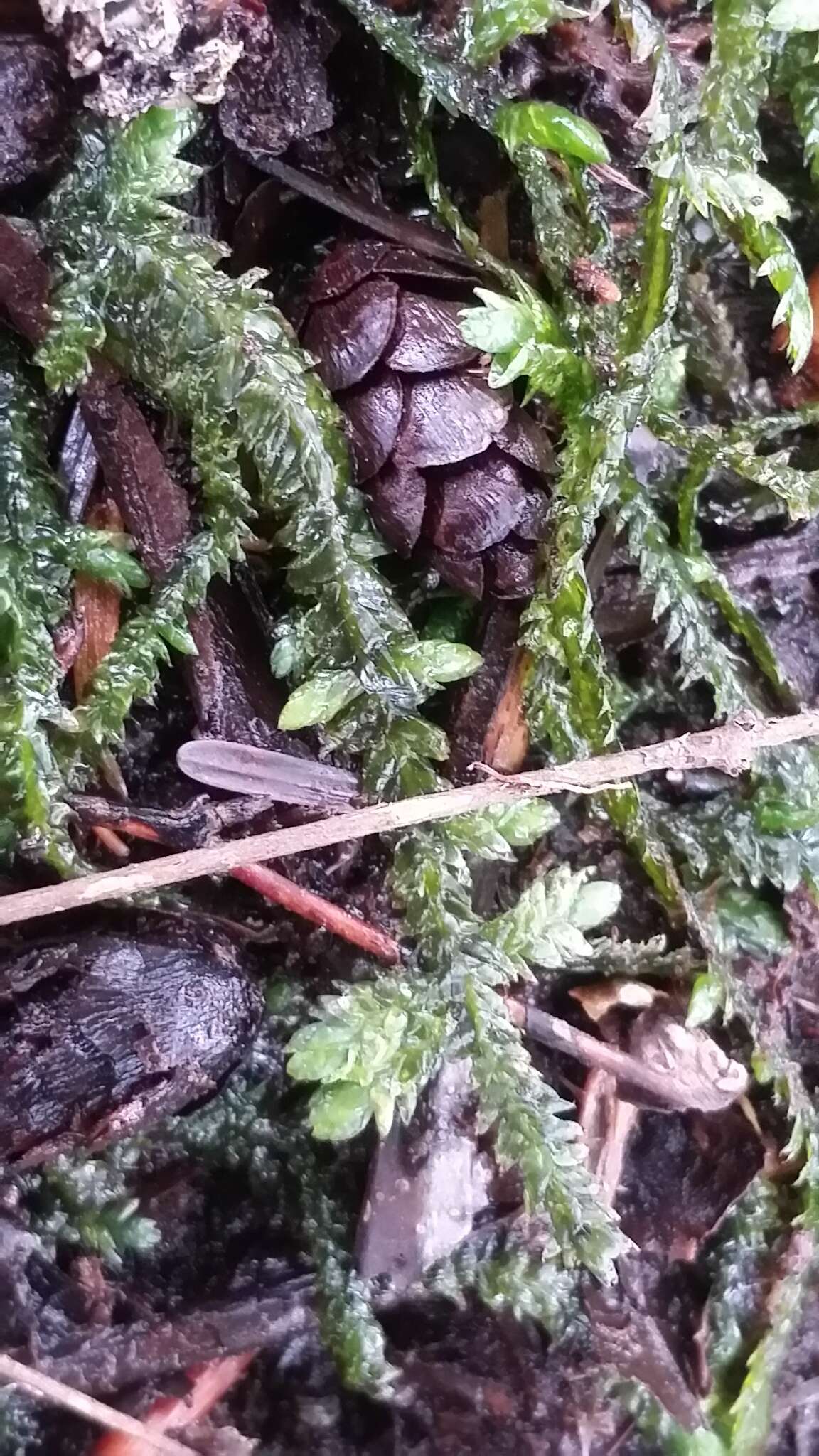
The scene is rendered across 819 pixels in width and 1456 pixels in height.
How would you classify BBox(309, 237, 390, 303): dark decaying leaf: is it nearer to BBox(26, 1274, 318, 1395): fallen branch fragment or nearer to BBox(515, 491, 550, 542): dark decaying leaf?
BBox(515, 491, 550, 542): dark decaying leaf

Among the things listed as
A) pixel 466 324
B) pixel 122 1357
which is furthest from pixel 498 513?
pixel 122 1357

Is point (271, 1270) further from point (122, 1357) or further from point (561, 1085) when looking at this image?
point (561, 1085)

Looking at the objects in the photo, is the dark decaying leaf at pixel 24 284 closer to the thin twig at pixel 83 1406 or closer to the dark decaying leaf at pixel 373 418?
the dark decaying leaf at pixel 373 418

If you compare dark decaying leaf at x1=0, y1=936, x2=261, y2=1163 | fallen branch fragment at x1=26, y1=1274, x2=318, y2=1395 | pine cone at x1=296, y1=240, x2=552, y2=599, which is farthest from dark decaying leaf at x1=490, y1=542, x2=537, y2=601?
fallen branch fragment at x1=26, y1=1274, x2=318, y2=1395

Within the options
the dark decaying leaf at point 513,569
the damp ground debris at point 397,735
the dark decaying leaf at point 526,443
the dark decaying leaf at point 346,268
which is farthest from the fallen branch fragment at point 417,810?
the dark decaying leaf at point 346,268

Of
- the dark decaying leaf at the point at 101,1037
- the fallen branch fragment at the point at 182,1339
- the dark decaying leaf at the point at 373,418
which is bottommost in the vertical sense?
the fallen branch fragment at the point at 182,1339

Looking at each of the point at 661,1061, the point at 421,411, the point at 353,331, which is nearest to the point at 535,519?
the point at 421,411

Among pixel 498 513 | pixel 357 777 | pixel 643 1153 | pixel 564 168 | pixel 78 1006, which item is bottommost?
pixel 643 1153
